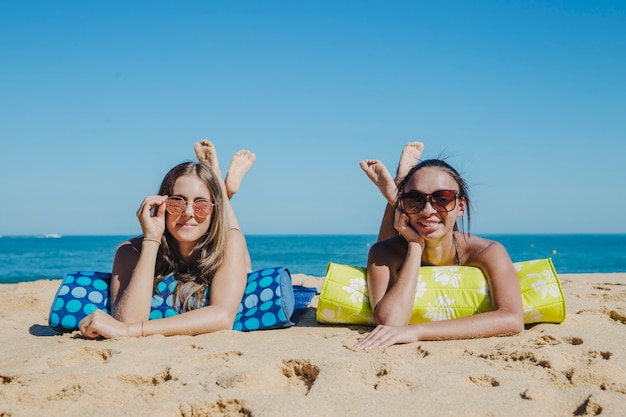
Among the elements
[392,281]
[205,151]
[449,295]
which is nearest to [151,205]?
[205,151]

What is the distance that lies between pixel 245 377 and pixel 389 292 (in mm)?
1550

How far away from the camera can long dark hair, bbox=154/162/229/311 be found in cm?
438

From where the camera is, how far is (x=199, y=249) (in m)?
4.52

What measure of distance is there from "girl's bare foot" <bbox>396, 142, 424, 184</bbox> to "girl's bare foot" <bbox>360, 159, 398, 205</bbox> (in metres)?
0.42

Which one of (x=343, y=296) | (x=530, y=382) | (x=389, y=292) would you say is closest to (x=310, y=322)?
(x=343, y=296)

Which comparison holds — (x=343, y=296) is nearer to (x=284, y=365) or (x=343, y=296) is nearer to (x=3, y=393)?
(x=284, y=365)

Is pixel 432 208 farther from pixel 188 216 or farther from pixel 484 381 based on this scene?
pixel 188 216

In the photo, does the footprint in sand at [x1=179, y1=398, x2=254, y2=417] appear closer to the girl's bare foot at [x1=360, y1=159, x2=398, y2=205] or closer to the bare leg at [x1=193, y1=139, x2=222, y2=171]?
the girl's bare foot at [x1=360, y1=159, x2=398, y2=205]

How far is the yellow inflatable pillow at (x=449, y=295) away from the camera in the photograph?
417 centimetres

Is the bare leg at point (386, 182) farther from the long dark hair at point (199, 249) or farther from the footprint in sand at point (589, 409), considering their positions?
the footprint in sand at point (589, 409)

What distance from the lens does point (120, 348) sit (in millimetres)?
3584

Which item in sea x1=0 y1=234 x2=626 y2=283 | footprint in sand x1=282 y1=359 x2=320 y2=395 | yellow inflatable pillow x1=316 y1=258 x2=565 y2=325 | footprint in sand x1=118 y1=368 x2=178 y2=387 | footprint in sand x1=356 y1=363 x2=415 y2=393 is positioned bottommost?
sea x1=0 y1=234 x2=626 y2=283

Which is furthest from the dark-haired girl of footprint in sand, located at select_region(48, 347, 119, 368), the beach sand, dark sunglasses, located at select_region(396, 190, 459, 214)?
footprint in sand, located at select_region(48, 347, 119, 368)

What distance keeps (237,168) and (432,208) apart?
2786 mm
